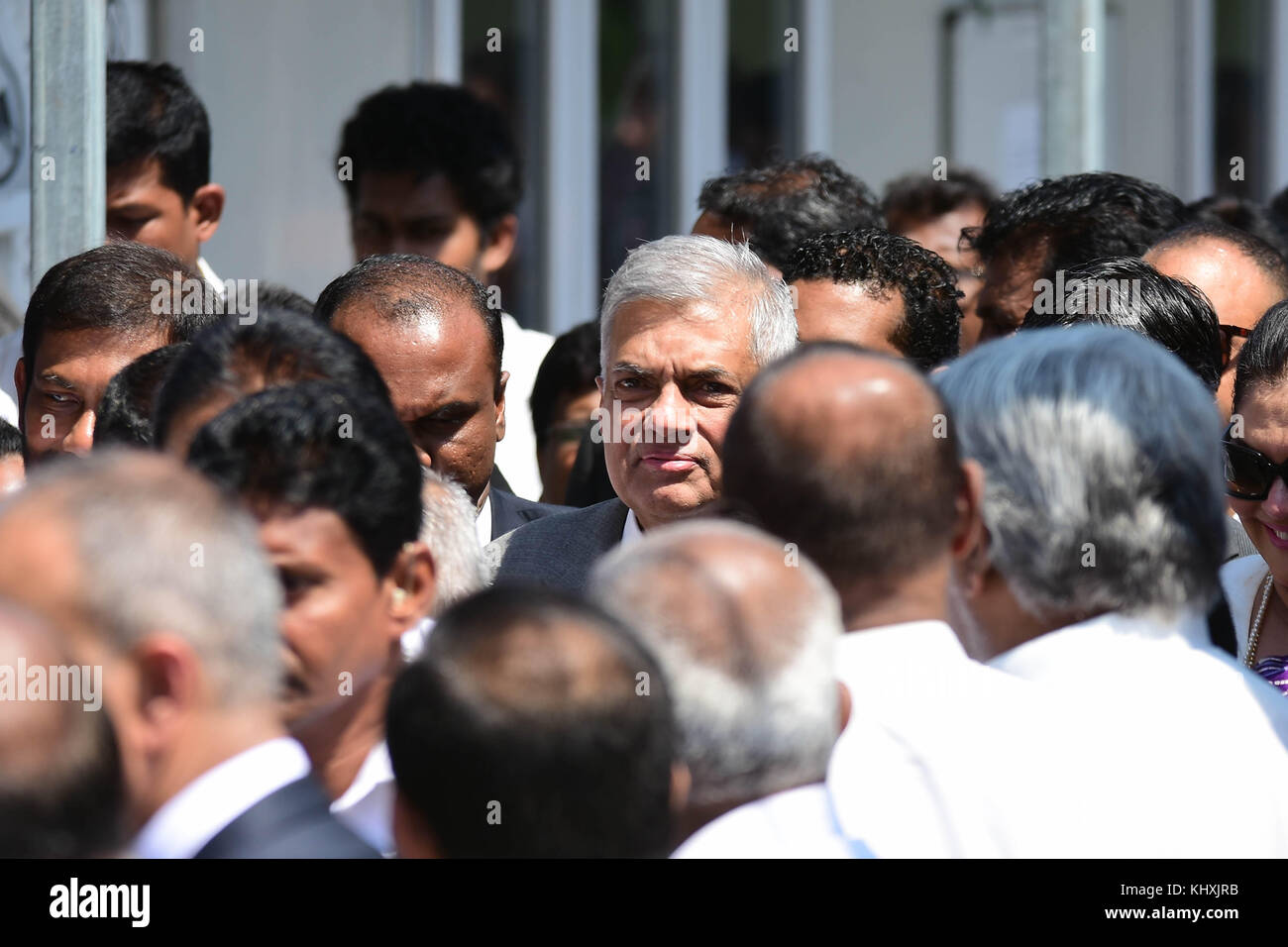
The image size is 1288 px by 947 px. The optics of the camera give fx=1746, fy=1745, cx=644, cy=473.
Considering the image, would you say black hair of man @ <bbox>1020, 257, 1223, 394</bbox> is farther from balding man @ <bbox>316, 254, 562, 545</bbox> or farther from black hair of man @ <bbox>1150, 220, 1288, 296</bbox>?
balding man @ <bbox>316, 254, 562, 545</bbox>

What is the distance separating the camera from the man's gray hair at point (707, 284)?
3.22 meters

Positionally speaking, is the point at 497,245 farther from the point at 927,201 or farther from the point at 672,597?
the point at 672,597

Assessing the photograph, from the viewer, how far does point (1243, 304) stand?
3627 mm

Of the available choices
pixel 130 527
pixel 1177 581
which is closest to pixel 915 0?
pixel 1177 581

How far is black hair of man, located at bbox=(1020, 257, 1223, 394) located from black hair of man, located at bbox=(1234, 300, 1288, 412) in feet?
0.37

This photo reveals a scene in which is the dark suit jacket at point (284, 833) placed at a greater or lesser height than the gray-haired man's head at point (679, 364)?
lesser

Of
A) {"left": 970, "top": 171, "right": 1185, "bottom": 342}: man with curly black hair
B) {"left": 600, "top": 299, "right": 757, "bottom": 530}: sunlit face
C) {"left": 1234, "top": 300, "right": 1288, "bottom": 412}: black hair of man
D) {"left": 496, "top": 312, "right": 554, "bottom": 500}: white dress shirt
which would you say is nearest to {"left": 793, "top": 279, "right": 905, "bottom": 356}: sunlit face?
{"left": 970, "top": 171, "right": 1185, "bottom": 342}: man with curly black hair

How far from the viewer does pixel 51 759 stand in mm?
1454

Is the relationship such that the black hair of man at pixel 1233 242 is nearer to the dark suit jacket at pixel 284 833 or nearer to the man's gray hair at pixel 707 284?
the man's gray hair at pixel 707 284

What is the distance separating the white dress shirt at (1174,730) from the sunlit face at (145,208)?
9.12 feet

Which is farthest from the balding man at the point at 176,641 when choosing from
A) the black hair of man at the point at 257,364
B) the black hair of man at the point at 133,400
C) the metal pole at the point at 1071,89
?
the metal pole at the point at 1071,89
